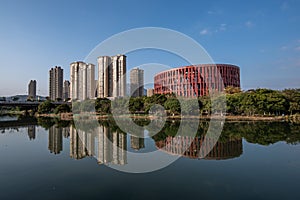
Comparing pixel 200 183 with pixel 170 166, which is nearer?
pixel 200 183

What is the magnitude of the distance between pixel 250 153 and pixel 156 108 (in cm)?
2202

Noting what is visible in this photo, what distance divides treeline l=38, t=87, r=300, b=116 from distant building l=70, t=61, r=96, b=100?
4.43m

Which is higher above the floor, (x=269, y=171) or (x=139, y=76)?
(x=139, y=76)

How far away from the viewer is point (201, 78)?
44.8 m

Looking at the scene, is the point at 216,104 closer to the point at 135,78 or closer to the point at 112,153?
the point at 135,78

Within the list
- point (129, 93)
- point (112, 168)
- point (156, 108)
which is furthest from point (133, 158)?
point (129, 93)

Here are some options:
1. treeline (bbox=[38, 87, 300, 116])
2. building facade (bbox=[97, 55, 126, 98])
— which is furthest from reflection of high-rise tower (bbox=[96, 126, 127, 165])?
building facade (bbox=[97, 55, 126, 98])

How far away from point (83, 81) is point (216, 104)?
2621 cm

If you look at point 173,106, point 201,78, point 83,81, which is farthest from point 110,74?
point 173,106

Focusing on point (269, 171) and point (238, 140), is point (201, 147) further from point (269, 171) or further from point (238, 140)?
point (269, 171)

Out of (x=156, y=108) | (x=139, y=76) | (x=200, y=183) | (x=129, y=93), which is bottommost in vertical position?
(x=200, y=183)

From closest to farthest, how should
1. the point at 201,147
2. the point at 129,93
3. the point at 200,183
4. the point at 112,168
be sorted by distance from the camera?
the point at 200,183
the point at 112,168
the point at 201,147
the point at 129,93

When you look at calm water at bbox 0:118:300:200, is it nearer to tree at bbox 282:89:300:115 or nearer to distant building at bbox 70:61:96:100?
tree at bbox 282:89:300:115

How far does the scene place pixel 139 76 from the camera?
31.6 m
